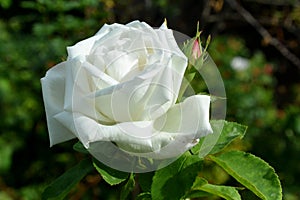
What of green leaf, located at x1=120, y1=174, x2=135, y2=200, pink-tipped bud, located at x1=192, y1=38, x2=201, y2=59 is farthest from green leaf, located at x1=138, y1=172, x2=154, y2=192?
pink-tipped bud, located at x1=192, y1=38, x2=201, y2=59

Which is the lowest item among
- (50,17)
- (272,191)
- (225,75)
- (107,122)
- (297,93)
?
(297,93)

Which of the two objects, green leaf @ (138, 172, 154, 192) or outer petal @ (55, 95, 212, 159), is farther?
green leaf @ (138, 172, 154, 192)

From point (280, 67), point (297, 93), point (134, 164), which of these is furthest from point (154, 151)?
point (280, 67)

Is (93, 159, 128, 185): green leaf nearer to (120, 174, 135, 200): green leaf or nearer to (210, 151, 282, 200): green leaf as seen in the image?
(120, 174, 135, 200): green leaf

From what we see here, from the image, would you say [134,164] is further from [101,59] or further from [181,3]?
[181,3]

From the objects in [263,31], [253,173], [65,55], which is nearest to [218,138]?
[253,173]

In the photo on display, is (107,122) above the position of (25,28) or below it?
above

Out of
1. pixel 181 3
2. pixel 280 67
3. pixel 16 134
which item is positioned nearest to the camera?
pixel 16 134

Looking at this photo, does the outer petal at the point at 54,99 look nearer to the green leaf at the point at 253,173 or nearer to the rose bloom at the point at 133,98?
the rose bloom at the point at 133,98
